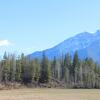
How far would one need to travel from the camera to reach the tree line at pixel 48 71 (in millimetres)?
147250

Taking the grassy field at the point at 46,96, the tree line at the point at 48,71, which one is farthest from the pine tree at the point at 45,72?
the grassy field at the point at 46,96

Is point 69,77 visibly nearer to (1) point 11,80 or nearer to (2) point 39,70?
(2) point 39,70

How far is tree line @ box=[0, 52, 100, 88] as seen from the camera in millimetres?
147250

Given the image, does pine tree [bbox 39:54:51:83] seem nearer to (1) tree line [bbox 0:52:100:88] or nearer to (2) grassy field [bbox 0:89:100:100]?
(1) tree line [bbox 0:52:100:88]

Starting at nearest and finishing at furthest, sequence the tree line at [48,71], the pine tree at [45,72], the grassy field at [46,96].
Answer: the grassy field at [46,96], the tree line at [48,71], the pine tree at [45,72]

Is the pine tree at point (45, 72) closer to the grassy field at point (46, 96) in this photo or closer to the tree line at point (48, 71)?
the tree line at point (48, 71)

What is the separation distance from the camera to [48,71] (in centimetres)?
15312

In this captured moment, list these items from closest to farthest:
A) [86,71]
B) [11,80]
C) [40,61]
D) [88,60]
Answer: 1. [11,80]
2. [40,61]
3. [86,71]
4. [88,60]

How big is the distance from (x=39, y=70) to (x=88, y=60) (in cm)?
4472

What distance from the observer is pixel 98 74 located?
180500 millimetres

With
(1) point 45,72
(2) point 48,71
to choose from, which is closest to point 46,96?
(2) point 48,71

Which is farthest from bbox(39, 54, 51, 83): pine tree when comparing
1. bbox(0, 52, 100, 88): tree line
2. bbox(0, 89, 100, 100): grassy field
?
bbox(0, 89, 100, 100): grassy field

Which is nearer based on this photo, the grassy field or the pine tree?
the grassy field

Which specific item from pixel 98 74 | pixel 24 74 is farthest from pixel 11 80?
pixel 98 74
